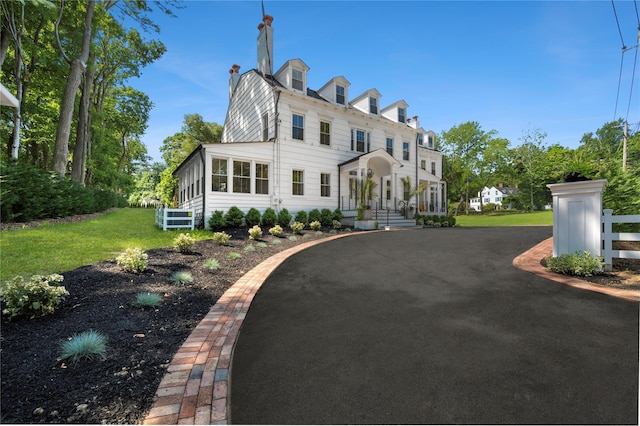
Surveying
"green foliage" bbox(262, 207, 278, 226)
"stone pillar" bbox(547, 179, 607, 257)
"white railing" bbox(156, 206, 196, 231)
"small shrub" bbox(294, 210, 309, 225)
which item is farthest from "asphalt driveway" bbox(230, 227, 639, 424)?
"small shrub" bbox(294, 210, 309, 225)

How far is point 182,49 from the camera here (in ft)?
20.1

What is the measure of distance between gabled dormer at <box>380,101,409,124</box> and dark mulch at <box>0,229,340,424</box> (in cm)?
1853

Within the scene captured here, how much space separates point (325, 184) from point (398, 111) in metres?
8.78

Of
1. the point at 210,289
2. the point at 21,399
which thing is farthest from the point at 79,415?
the point at 210,289

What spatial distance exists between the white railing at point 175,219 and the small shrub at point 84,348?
914cm

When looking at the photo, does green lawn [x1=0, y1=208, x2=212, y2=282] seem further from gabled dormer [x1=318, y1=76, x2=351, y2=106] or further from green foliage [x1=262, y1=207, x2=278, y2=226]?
gabled dormer [x1=318, y1=76, x2=351, y2=106]

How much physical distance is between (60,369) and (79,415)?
2.33 ft

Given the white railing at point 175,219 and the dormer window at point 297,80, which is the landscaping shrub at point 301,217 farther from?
the dormer window at point 297,80

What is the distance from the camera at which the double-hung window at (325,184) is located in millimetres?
16109

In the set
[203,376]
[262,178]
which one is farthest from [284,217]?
[203,376]

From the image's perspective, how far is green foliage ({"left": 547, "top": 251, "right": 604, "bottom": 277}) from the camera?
501cm

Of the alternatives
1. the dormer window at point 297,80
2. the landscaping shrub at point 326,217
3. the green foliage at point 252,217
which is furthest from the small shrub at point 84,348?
the dormer window at point 297,80

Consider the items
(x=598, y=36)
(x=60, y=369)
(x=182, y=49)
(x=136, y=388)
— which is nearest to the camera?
(x=136, y=388)

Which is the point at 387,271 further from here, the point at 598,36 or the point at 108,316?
the point at 598,36
